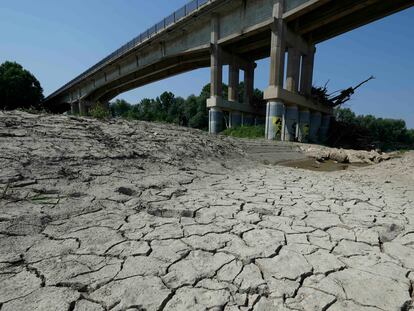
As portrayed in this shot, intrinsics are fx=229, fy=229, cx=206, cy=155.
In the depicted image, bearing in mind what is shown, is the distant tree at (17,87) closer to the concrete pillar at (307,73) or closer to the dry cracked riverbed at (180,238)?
the concrete pillar at (307,73)

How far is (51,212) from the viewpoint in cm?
200

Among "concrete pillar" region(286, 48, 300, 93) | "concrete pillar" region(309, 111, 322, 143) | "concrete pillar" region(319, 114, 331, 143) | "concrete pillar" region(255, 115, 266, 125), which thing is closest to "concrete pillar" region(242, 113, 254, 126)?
"concrete pillar" region(255, 115, 266, 125)

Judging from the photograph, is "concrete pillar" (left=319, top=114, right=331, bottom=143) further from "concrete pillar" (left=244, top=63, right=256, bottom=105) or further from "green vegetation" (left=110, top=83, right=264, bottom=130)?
"green vegetation" (left=110, top=83, right=264, bottom=130)

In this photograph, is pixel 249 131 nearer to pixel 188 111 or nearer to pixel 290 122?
pixel 290 122

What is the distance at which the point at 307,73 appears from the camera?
15703 millimetres

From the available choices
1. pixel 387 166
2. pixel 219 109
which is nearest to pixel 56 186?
pixel 387 166

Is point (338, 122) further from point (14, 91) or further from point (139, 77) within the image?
point (14, 91)

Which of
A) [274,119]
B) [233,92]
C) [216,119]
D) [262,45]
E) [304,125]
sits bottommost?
[304,125]

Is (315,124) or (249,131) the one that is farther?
(315,124)

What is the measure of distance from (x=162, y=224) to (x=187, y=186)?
1256 mm

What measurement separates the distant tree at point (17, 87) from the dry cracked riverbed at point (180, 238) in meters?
31.2

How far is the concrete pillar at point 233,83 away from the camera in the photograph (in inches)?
690

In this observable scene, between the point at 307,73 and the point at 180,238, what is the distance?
16853 millimetres

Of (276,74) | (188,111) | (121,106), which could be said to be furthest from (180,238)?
(121,106)
